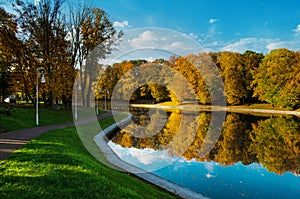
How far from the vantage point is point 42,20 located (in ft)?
65.4

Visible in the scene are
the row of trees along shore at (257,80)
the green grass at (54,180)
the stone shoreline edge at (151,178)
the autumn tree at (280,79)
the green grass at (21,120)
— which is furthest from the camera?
the row of trees along shore at (257,80)

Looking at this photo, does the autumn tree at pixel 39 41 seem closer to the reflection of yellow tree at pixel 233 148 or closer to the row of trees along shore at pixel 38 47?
the row of trees along shore at pixel 38 47

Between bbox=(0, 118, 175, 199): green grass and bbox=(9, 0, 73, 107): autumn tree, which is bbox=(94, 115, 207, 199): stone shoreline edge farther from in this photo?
bbox=(9, 0, 73, 107): autumn tree

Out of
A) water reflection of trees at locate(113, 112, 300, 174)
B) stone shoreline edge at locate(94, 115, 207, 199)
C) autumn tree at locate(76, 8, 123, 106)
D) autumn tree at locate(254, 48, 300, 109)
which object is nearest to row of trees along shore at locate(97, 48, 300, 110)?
autumn tree at locate(254, 48, 300, 109)

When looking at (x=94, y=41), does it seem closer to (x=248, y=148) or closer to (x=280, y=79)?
(x=248, y=148)

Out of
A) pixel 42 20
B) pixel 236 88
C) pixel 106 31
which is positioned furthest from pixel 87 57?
pixel 236 88

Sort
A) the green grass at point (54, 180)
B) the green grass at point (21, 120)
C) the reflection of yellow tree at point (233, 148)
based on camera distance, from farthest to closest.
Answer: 1. the green grass at point (21, 120)
2. the reflection of yellow tree at point (233, 148)
3. the green grass at point (54, 180)

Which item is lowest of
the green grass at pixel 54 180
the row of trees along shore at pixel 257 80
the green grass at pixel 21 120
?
the green grass at pixel 54 180

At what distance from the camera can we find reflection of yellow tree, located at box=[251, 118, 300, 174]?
10348 millimetres

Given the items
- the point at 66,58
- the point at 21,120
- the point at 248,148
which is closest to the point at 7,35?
the point at 66,58

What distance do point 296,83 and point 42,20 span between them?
3681cm

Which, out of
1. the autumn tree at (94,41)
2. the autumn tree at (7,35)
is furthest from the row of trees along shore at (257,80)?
the autumn tree at (7,35)

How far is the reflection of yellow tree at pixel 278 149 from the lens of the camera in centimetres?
1035

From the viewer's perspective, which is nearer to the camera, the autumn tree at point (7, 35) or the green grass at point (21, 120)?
the green grass at point (21, 120)
